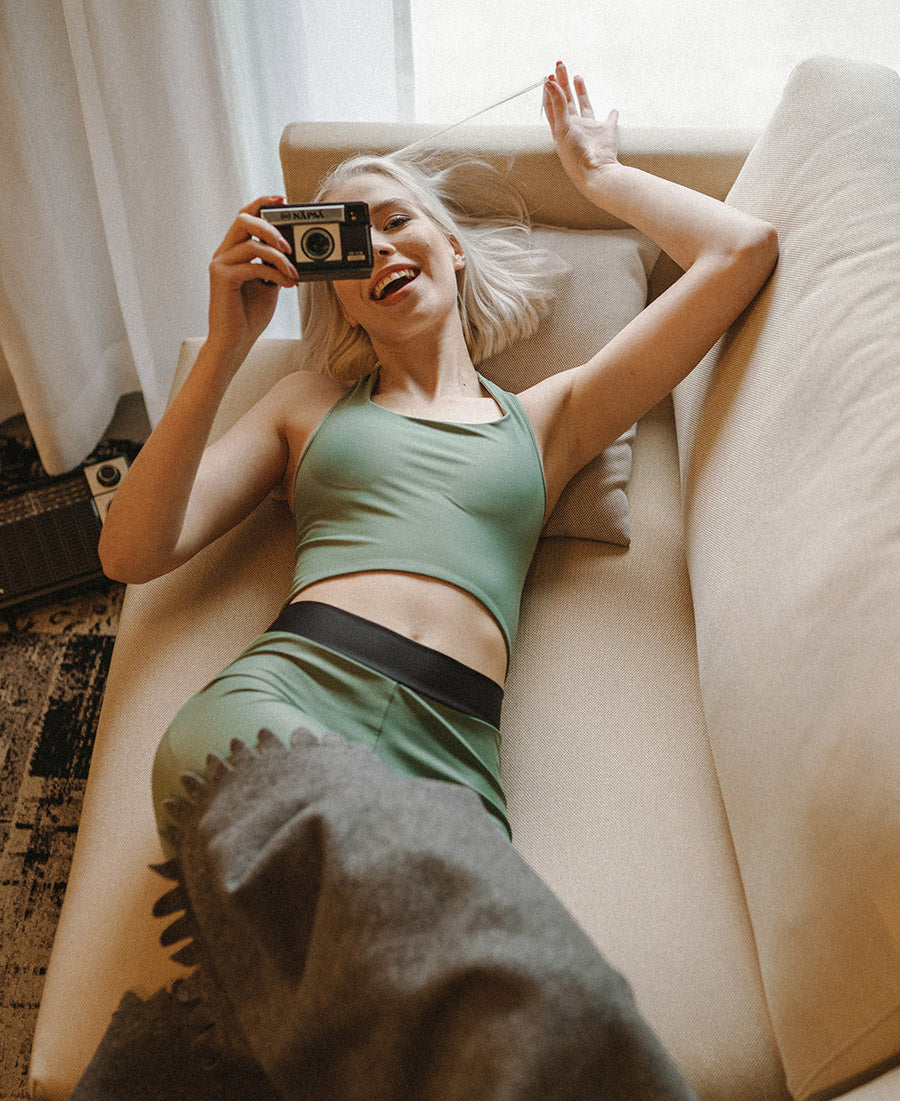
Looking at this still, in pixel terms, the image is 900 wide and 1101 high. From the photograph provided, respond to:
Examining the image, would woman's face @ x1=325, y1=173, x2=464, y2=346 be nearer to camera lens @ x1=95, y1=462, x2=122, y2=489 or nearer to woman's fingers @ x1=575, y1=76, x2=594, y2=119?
woman's fingers @ x1=575, y1=76, x2=594, y2=119

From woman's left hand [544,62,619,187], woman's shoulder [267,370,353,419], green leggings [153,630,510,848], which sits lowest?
green leggings [153,630,510,848]

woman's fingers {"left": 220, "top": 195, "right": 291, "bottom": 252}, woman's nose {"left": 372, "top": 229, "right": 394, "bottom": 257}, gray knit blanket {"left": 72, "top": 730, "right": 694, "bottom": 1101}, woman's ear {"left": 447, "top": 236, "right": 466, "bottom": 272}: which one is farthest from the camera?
woman's ear {"left": 447, "top": 236, "right": 466, "bottom": 272}

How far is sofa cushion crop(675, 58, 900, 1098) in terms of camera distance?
0.76 m

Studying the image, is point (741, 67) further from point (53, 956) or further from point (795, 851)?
point (53, 956)

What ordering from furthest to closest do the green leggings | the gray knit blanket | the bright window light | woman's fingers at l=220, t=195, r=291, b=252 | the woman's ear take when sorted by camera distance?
the bright window light < the woman's ear < woman's fingers at l=220, t=195, r=291, b=252 < the green leggings < the gray knit blanket

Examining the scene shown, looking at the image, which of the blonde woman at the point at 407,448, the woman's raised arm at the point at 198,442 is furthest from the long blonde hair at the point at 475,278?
the woman's raised arm at the point at 198,442

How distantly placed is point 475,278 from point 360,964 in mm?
1052

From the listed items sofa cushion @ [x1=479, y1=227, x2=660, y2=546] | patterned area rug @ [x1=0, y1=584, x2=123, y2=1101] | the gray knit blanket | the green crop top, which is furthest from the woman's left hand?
patterned area rug @ [x1=0, y1=584, x2=123, y2=1101]

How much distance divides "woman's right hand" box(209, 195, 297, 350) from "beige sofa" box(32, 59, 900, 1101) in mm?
337

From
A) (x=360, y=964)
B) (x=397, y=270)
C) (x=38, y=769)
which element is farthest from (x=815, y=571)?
(x=38, y=769)

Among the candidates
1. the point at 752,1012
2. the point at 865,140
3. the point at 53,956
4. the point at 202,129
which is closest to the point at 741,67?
the point at 865,140

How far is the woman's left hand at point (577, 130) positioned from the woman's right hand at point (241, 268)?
0.53 meters

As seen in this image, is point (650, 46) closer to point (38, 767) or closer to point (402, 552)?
point (402, 552)

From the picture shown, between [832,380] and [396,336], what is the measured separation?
0.63 m
